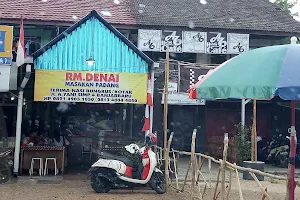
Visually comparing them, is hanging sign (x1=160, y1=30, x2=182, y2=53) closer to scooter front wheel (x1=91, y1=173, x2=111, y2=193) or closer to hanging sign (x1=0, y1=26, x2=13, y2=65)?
hanging sign (x1=0, y1=26, x2=13, y2=65)

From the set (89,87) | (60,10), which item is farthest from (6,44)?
(60,10)

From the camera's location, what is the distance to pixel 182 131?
17.5m

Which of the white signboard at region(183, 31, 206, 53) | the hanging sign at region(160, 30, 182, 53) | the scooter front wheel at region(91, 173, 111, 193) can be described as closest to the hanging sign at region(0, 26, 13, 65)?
the scooter front wheel at region(91, 173, 111, 193)

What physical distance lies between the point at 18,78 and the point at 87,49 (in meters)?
2.07

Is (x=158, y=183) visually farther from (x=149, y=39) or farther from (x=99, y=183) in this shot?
(x=149, y=39)

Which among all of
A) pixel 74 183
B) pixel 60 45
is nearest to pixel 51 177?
pixel 74 183

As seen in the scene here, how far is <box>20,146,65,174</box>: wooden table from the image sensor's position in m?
11.9

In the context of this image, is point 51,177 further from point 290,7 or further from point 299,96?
point 290,7

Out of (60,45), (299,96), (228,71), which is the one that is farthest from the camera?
(60,45)

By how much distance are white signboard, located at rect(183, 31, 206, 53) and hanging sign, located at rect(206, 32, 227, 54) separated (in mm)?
209

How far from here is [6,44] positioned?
10.9 metres

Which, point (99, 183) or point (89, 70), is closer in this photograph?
point (99, 183)

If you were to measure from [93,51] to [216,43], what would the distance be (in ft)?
18.8

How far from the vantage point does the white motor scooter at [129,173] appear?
Answer: 31.0 ft
